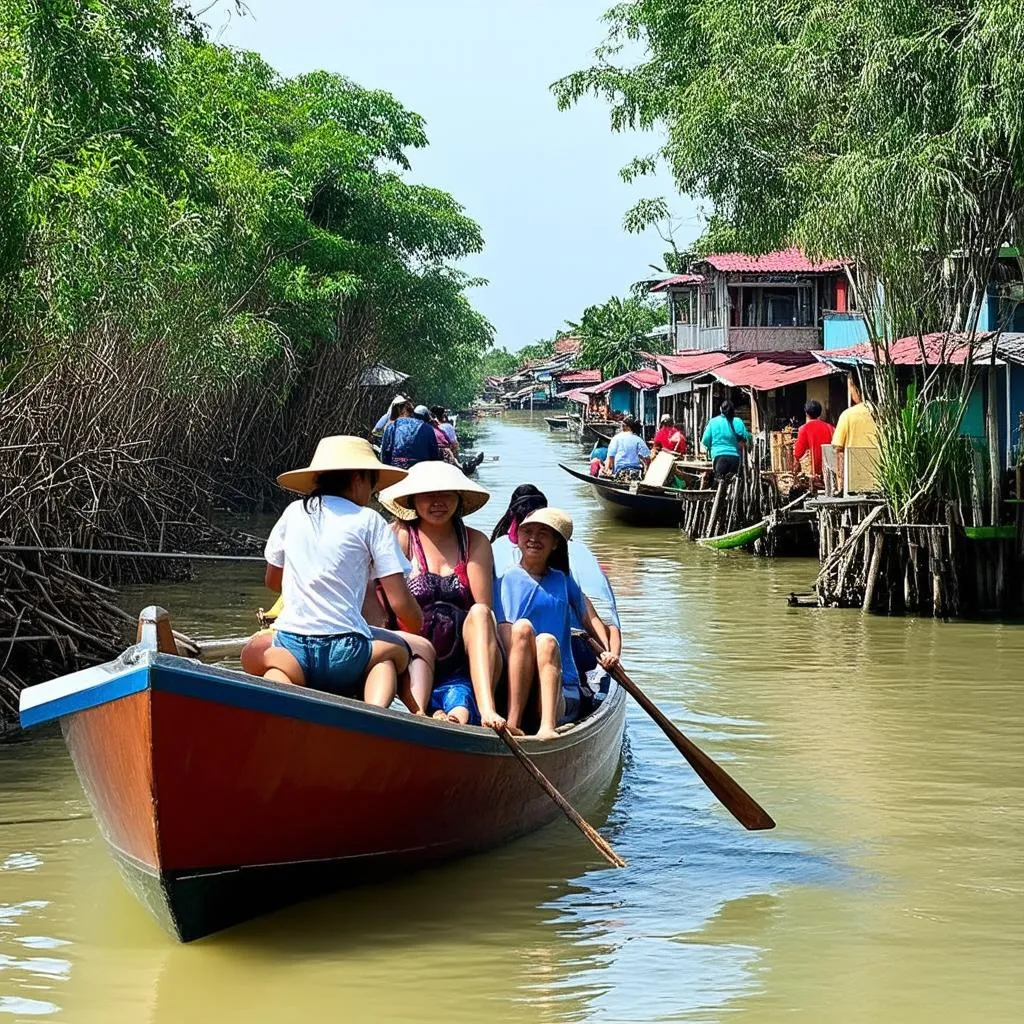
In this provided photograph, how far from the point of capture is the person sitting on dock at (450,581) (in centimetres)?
711

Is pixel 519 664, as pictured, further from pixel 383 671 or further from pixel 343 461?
pixel 343 461

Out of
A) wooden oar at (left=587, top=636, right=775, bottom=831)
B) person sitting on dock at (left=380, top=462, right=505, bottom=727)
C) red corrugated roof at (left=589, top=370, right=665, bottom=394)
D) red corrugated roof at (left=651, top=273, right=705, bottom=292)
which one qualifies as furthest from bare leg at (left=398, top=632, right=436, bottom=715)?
red corrugated roof at (left=589, top=370, right=665, bottom=394)

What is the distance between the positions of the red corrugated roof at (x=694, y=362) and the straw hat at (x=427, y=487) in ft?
90.9

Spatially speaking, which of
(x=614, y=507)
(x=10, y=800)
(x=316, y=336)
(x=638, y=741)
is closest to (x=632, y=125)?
(x=614, y=507)

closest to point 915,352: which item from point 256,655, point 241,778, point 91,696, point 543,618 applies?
point 543,618

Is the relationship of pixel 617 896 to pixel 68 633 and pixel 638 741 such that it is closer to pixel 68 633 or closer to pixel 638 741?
pixel 638 741

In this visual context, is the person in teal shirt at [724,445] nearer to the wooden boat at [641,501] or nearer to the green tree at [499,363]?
the wooden boat at [641,501]

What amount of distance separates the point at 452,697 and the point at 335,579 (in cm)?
113

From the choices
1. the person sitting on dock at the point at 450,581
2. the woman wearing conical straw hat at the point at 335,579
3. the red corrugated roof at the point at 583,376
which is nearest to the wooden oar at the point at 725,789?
the person sitting on dock at the point at 450,581

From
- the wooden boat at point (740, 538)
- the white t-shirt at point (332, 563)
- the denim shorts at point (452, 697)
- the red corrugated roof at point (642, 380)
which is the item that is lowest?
the denim shorts at point (452, 697)

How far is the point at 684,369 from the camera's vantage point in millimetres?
36719

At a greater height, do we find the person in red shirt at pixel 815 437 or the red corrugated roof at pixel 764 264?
the red corrugated roof at pixel 764 264

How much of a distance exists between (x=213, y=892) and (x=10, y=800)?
9.11 feet

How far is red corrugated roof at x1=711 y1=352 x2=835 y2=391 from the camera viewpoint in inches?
1200
